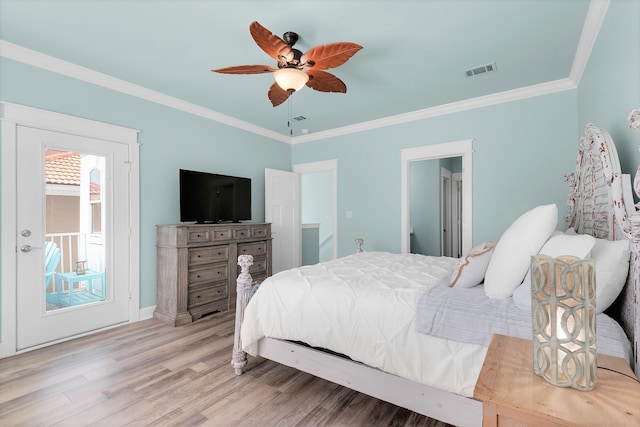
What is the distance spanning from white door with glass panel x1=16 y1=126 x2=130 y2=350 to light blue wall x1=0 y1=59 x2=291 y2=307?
0.23 m

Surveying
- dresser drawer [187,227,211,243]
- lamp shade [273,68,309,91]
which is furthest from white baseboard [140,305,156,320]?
lamp shade [273,68,309,91]

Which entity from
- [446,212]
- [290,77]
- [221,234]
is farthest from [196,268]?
[446,212]

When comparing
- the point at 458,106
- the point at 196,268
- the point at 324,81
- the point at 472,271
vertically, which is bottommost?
the point at 196,268

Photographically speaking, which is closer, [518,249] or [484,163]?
[518,249]

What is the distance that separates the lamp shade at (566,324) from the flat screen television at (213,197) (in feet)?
11.6

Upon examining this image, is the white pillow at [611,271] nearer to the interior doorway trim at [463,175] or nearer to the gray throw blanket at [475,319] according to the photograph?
the gray throw blanket at [475,319]

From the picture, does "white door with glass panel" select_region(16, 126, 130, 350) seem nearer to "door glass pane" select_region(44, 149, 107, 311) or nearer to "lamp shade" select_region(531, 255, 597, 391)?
"door glass pane" select_region(44, 149, 107, 311)

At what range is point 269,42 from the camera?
6.73 feet

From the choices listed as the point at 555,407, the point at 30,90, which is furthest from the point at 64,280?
the point at 555,407

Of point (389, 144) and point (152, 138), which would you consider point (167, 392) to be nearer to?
point (152, 138)

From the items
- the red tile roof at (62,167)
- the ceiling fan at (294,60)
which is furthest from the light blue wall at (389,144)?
the ceiling fan at (294,60)

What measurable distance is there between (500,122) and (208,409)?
4.01 m

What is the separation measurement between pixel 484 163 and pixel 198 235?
350cm

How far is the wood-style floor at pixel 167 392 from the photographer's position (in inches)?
70.0
